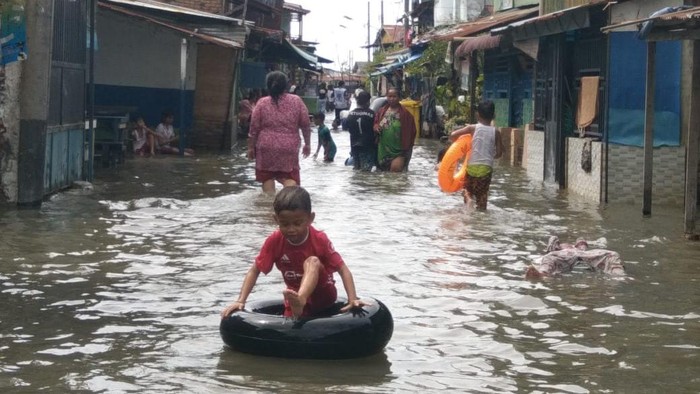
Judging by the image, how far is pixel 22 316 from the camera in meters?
7.62

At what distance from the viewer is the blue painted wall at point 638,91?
48.4 feet

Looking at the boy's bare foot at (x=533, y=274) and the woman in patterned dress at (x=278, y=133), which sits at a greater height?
the woman in patterned dress at (x=278, y=133)

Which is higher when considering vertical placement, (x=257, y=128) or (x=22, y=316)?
(x=257, y=128)

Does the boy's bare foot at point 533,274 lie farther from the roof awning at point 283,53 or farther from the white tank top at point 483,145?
the roof awning at point 283,53

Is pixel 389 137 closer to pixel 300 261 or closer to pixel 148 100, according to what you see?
pixel 148 100

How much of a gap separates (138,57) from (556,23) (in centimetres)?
1162

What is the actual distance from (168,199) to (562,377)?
10.2 meters

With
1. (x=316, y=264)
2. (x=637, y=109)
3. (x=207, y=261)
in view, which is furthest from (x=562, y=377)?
(x=637, y=109)

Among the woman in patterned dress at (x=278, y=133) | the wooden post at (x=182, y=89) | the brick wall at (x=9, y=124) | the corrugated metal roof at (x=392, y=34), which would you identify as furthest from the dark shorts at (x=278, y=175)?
the corrugated metal roof at (x=392, y=34)

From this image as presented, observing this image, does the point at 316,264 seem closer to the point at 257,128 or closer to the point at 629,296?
the point at 629,296

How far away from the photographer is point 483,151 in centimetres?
1413

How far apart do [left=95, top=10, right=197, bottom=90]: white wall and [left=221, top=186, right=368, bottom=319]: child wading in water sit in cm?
1864

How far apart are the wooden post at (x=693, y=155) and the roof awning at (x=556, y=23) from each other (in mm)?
4055

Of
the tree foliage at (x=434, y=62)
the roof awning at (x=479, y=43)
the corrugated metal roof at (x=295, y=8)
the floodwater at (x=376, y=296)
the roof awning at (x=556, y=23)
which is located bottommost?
the floodwater at (x=376, y=296)
